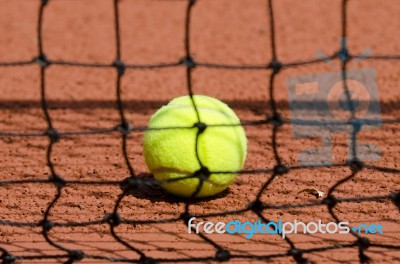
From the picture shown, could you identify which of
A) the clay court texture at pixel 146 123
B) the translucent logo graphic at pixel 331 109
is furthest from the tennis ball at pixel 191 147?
the translucent logo graphic at pixel 331 109

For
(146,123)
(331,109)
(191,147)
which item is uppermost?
(331,109)

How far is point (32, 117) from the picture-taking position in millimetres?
3547

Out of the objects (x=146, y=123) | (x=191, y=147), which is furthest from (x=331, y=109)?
(x=191, y=147)

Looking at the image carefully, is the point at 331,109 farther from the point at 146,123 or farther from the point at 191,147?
the point at 191,147

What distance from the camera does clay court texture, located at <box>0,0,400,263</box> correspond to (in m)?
2.43

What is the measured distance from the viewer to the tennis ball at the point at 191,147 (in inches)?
100

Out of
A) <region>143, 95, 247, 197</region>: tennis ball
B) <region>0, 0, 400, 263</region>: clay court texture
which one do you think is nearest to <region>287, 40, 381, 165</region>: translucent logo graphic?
<region>0, 0, 400, 263</region>: clay court texture

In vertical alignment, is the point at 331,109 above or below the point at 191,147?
above

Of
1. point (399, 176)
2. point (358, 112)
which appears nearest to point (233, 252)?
point (399, 176)

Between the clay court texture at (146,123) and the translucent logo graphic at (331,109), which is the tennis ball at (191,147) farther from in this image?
the translucent logo graphic at (331,109)

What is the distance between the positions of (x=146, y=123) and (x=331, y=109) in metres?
0.79

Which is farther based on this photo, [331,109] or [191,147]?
[331,109]

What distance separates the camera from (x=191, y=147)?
100.0 inches

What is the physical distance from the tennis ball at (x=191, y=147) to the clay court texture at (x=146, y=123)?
7 cm
